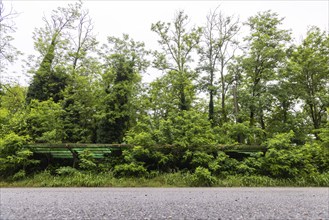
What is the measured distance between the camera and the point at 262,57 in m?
12.2

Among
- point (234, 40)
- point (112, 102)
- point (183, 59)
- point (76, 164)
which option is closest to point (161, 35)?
point (183, 59)

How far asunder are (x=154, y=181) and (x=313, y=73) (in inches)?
506

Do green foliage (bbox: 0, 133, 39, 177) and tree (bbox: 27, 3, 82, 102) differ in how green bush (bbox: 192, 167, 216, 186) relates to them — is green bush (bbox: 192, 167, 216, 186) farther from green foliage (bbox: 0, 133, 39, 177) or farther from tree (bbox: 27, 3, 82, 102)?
tree (bbox: 27, 3, 82, 102)

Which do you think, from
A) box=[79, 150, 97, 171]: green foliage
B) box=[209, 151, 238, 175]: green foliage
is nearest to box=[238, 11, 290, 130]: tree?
box=[209, 151, 238, 175]: green foliage

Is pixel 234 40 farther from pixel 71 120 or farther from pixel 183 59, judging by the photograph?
pixel 71 120

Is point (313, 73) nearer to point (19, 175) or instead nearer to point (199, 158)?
point (199, 158)

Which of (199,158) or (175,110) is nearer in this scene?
(199,158)

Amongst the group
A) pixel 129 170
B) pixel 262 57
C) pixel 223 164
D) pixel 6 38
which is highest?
pixel 262 57

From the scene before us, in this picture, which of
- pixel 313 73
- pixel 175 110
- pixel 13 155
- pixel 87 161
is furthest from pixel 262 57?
pixel 13 155

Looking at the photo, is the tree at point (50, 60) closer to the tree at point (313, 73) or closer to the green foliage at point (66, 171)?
the green foliage at point (66, 171)

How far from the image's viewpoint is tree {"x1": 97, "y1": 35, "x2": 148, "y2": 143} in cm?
1151

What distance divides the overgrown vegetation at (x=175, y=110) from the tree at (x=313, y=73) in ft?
0.23

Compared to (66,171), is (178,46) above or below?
above

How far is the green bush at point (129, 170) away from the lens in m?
7.55
